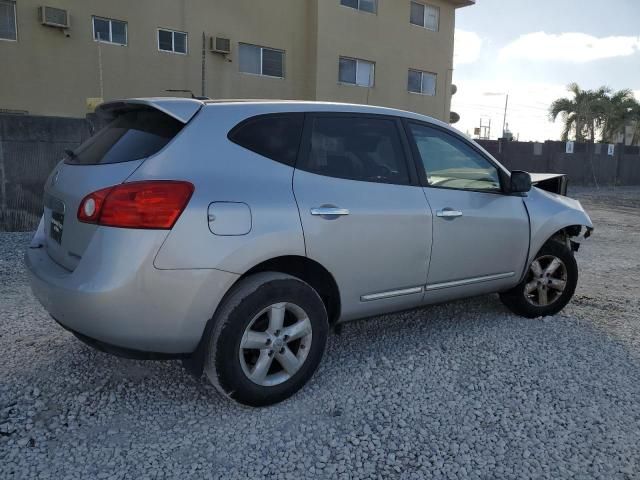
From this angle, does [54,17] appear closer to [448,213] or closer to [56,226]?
[56,226]

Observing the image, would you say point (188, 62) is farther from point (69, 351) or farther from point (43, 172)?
point (69, 351)

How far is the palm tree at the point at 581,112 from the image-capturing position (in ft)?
116

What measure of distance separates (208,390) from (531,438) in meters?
1.81

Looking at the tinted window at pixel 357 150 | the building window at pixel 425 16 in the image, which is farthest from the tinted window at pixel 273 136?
the building window at pixel 425 16

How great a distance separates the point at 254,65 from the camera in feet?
56.3

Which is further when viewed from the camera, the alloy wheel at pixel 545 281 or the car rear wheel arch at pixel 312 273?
the alloy wheel at pixel 545 281

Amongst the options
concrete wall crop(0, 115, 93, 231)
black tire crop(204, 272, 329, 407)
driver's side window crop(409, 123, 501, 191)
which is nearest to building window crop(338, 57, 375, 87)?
concrete wall crop(0, 115, 93, 231)

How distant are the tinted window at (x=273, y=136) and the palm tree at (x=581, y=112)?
36.8 m

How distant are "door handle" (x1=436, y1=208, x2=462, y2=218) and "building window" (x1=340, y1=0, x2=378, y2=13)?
54.8 feet

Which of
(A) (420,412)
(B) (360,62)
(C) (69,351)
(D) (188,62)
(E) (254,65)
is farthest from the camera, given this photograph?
(B) (360,62)

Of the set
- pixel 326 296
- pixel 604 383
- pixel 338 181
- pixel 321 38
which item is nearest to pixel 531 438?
pixel 604 383

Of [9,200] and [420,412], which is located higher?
[9,200]

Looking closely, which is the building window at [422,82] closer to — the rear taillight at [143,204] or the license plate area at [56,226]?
the license plate area at [56,226]

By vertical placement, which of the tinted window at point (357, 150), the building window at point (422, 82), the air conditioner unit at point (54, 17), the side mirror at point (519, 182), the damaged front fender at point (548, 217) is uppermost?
the air conditioner unit at point (54, 17)
